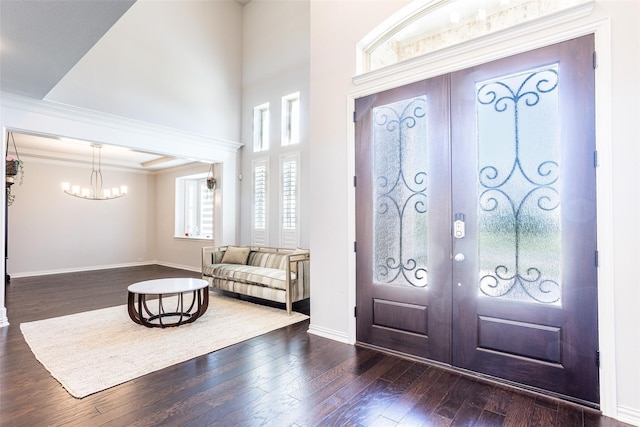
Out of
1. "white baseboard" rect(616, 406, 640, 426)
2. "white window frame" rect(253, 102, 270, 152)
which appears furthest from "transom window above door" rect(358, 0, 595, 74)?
"white window frame" rect(253, 102, 270, 152)

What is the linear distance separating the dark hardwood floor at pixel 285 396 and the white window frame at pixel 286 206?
113 inches

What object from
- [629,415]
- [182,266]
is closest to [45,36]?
[629,415]

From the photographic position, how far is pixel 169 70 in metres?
5.92

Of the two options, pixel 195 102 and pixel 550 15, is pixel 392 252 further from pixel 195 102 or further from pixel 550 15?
pixel 195 102

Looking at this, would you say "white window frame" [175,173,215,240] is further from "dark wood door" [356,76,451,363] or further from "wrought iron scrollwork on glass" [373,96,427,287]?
"wrought iron scrollwork on glass" [373,96,427,287]

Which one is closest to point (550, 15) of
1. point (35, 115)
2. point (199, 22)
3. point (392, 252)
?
point (392, 252)

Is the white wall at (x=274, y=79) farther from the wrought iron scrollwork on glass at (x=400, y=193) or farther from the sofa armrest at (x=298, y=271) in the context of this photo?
the wrought iron scrollwork on glass at (x=400, y=193)

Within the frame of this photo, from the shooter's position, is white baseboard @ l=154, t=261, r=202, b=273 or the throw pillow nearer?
the throw pillow

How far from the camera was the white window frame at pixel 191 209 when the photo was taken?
8141mm

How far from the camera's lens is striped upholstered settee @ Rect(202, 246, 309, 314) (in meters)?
4.44

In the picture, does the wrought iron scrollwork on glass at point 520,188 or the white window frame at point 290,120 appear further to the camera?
the white window frame at point 290,120

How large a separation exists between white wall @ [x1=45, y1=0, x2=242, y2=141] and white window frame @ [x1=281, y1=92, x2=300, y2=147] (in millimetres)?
1343

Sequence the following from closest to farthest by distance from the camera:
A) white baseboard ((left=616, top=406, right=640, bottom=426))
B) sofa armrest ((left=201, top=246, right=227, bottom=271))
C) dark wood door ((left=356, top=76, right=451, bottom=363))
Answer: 1. white baseboard ((left=616, top=406, right=640, bottom=426))
2. dark wood door ((left=356, top=76, right=451, bottom=363))
3. sofa armrest ((left=201, top=246, right=227, bottom=271))

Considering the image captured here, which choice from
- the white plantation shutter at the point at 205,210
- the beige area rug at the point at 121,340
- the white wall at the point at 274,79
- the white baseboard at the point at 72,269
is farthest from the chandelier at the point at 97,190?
the beige area rug at the point at 121,340
